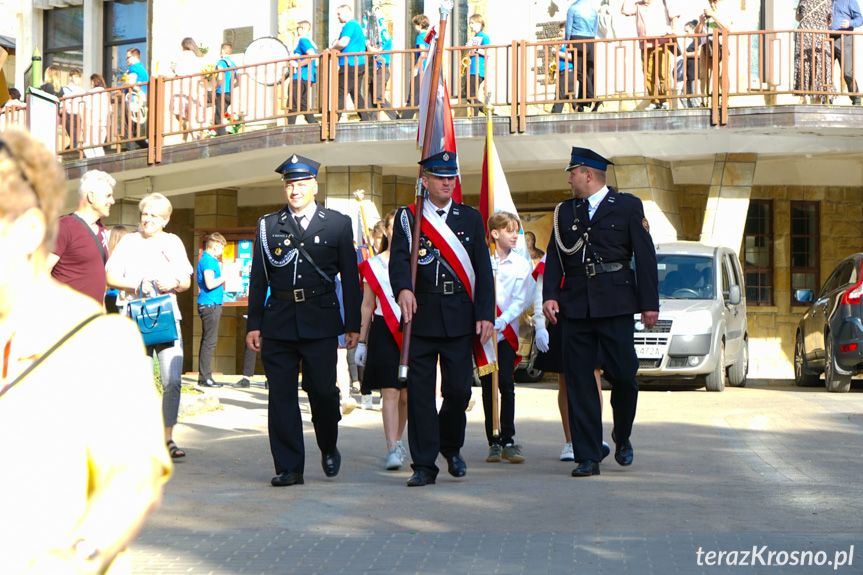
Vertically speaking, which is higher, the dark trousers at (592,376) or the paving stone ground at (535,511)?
the dark trousers at (592,376)

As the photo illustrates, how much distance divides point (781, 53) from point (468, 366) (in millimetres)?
11448

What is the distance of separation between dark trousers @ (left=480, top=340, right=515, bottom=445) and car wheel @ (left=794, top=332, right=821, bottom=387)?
895 cm

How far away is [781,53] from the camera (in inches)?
701

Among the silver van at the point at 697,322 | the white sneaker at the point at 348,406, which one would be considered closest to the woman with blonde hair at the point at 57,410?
the white sneaker at the point at 348,406

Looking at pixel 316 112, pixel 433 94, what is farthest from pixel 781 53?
pixel 433 94

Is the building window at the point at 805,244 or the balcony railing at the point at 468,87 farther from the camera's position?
the building window at the point at 805,244

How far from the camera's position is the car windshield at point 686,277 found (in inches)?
643

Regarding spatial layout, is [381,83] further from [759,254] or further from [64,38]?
[64,38]

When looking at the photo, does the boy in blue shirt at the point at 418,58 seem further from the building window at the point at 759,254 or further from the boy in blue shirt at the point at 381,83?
the building window at the point at 759,254

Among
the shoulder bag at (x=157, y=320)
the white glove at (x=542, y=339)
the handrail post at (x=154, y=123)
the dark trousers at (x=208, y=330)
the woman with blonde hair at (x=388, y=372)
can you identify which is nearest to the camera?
the shoulder bag at (x=157, y=320)

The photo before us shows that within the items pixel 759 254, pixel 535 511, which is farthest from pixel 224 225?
pixel 535 511

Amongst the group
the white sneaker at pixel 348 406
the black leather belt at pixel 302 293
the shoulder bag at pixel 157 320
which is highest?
the black leather belt at pixel 302 293

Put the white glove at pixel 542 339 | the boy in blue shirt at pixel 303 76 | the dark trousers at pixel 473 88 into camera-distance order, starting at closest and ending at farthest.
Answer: the white glove at pixel 542 339
the dark trousers at pixel 473 88
the boy in blue shirt at pixel 303 76

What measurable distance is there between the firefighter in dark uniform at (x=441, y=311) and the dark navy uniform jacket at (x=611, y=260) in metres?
0.57
